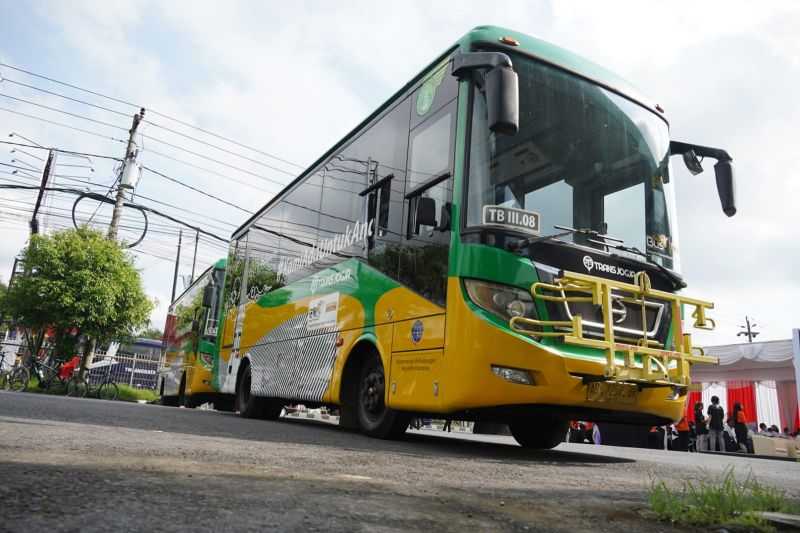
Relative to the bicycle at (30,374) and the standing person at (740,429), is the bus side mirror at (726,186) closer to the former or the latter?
the standing person at (740,429)

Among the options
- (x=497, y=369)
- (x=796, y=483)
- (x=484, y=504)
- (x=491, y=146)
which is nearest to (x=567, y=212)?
(x=491, y=146)

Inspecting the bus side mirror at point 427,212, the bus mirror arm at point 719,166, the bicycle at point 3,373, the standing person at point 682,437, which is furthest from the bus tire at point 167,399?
the bus mirror arm at point 719,166

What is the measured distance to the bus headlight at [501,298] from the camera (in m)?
5.45

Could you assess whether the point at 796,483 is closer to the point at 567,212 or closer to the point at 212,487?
the point at 567,212

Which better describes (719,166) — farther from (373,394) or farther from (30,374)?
(30,374)

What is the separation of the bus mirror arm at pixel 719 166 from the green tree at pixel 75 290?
A: 18099mm

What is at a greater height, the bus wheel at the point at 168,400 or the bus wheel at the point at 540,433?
the bus wheel at the point at 168,400

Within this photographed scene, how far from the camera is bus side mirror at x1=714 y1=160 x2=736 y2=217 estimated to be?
7.02 m

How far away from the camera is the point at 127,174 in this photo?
22797 millimetres

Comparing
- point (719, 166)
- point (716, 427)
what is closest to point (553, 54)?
point (719, 166)

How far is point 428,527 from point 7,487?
4.49 ft

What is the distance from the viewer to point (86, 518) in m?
1.82

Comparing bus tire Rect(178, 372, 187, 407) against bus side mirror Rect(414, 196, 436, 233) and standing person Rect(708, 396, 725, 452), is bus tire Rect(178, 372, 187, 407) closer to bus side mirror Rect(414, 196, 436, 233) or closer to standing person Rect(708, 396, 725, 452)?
bus side mirror Rect(414, 196, 436, 233)

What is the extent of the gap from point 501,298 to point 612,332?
94 cm
